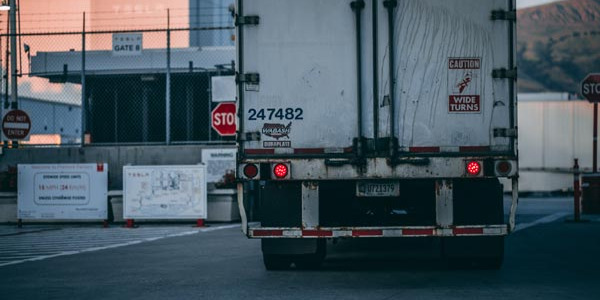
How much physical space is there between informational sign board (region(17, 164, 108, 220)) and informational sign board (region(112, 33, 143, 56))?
4.63 meters

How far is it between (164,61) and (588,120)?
16077 mm

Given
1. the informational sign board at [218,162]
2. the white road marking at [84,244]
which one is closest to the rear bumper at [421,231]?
the white road marking at [84,244]

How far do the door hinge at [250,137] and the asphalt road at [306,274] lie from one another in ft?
5.08

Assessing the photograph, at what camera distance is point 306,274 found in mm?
10852

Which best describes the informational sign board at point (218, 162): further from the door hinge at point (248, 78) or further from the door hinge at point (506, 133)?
the door hinge at point (506, 133)

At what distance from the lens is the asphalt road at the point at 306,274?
924cm

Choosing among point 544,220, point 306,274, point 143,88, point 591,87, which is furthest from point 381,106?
point 143,88

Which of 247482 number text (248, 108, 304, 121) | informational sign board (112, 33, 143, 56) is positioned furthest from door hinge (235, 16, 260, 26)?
informational sign board (112, 33, 143, 56)

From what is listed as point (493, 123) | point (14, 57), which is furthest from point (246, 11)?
point (14, 57)

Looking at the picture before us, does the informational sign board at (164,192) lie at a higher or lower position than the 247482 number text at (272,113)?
lower

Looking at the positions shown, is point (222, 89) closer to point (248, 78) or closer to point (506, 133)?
point (248, 78)

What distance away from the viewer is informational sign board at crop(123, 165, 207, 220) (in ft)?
68.1

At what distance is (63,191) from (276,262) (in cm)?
1162

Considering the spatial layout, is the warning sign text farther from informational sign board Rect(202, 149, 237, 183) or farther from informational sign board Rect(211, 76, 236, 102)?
informational sign board Rect(202, 149, 237, 183)
